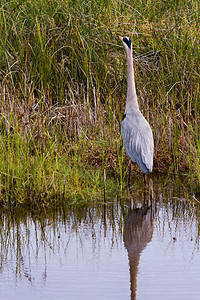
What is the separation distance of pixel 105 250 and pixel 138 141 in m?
2.26

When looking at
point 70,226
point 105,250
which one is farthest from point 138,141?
point 105,250

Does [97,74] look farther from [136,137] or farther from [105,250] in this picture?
[105,250]

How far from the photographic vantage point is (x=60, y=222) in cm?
518

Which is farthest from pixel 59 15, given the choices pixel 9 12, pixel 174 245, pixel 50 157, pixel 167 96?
pixel 174 245

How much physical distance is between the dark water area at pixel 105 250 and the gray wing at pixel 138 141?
44cm

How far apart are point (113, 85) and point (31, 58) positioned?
113 cm

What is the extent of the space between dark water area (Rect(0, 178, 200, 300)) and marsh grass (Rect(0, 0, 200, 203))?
3.14 ft

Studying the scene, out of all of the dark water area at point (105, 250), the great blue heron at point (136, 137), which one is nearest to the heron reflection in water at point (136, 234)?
the dark water area at point (105, 250)

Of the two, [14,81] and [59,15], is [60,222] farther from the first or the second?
[59,15]

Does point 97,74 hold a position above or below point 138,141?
above

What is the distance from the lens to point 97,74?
8281 millimetres

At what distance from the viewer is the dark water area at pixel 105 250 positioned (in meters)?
3.73

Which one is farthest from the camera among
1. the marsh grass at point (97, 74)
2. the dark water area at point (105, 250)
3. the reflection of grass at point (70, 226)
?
the marsh grass at point (97, 74)

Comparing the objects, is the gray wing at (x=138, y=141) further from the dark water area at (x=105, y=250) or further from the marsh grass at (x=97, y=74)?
the dark water area at (x=105, y=250)
